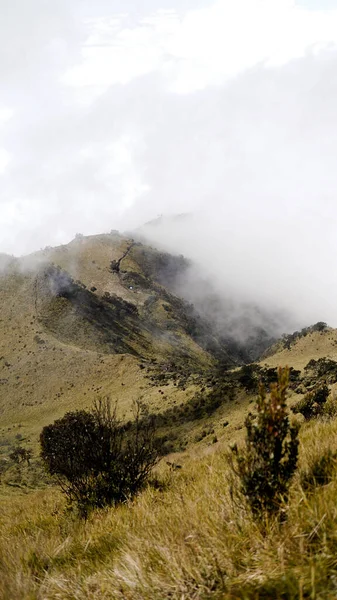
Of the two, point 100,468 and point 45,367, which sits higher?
point 45,367

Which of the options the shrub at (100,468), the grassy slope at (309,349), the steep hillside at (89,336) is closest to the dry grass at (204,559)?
the shrub at (100,468)

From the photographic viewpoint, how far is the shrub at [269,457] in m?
2.96

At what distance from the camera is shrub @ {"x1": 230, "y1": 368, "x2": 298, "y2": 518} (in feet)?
9.72

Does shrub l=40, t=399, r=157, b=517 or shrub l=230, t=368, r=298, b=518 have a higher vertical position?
shrub l=230, t=368, r=298, b=518

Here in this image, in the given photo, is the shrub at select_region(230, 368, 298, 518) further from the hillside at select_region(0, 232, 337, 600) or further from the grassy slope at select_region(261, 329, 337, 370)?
the grassy slope at select_region(261, 329, 337, 370)

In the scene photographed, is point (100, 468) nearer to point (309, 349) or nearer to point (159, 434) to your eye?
point (159, 434)

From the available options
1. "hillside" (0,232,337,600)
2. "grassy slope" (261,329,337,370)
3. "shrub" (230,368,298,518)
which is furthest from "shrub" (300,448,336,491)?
"grassy slope" (261,329,337,370)

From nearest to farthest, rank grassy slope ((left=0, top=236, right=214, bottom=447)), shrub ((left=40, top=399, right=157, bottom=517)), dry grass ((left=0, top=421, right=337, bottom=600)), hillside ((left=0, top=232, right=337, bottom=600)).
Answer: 1. dry grass ((left=0, top=421, right=337, bottom=600))
2. hillside ((left=0, top=232, right=337, bottom=600))
3. shrub ((left=40, top=399, right=157, bottom=517))
4. grassy slope ((left=0, top=236, right=214, bottom=447))

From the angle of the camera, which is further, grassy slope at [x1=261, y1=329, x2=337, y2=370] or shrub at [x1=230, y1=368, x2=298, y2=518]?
grassy slope at [x1=261, y1=329, x2=337, y2=370]

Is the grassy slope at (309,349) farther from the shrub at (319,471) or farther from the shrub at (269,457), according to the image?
the shrub at (269,457)

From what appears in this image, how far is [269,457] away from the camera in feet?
10.1

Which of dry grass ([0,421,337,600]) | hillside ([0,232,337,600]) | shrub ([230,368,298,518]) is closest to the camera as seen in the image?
dry grass ([0,421,337,600])

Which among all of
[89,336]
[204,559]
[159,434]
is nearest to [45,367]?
[89,336]

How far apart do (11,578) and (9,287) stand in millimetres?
107373
